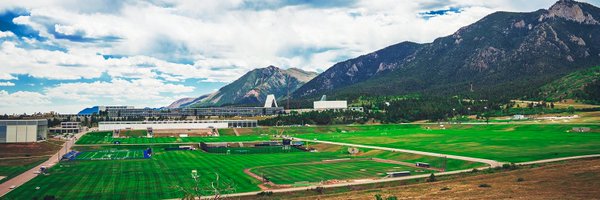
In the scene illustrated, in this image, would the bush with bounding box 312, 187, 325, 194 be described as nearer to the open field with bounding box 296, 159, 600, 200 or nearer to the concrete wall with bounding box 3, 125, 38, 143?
the open field with bounding box 296, 159, 600, 200

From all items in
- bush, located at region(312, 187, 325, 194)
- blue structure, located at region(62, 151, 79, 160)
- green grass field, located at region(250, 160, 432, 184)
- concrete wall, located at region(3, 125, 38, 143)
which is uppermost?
concrete wall, located at region(3, 125, 38, 143)

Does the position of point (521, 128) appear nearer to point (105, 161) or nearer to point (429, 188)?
point (429, 188)

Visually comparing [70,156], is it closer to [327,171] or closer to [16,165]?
[16,165]

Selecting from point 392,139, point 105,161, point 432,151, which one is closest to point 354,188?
point 432,151

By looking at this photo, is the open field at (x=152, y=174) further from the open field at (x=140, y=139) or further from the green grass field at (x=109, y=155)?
the open field at (x=140, y=139)

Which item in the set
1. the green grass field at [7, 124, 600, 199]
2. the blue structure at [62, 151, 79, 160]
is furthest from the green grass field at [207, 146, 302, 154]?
the blue structure at [62, 151, 79, 160]

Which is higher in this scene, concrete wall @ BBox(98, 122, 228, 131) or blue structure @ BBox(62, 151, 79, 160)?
concrete wall @ BBox(98, 122, 228, 131)
